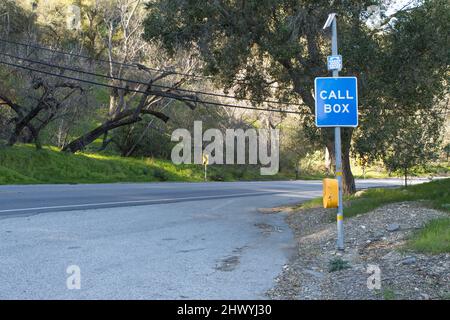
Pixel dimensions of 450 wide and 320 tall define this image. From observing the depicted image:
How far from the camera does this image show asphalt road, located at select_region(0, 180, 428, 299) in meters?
7.11

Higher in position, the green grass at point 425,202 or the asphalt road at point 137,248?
the green grass at point 425,202

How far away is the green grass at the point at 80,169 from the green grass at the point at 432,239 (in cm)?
2175

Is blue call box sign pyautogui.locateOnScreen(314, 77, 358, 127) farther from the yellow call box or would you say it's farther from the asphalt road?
the asphalt road

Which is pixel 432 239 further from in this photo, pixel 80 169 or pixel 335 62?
pixel 80 169

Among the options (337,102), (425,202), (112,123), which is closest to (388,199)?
(425,202)

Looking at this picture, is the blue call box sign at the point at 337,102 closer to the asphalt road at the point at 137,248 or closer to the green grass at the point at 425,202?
the green grass at the point at 425,202

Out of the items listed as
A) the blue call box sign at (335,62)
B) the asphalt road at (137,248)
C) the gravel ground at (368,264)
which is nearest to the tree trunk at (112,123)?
the asphalt road at (137,248)

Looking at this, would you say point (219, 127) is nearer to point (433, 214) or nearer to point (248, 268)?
point (433, 214)

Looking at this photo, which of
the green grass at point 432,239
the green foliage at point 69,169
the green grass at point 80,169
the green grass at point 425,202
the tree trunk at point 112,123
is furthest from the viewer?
the tree trunk at point 112,123

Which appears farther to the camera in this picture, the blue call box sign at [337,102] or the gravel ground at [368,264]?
the blue call box sign at [337,102]

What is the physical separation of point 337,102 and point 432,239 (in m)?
2.85

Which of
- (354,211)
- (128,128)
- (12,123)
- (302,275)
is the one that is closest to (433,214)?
(354,211)

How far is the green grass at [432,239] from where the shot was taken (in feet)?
26.7
